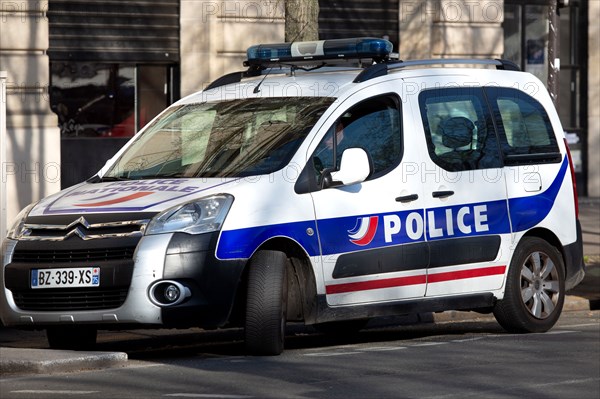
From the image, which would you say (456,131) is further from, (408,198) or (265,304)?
(265,304)

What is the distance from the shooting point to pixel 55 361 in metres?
9.44

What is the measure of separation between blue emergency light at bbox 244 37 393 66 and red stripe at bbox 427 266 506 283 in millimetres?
1667

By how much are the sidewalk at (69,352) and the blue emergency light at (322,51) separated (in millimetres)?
2717

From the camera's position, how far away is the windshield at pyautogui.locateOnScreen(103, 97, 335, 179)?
33.9 feet

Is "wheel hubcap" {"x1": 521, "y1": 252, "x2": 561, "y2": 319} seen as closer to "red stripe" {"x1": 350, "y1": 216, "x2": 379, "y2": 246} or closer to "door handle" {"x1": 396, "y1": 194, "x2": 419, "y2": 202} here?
"door handle" {"x1": 396, "y1": 194, "x2": 419, "y2": 202}

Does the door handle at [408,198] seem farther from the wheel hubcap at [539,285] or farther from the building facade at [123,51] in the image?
the building facade at [123,51]

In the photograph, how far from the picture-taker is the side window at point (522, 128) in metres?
11.6

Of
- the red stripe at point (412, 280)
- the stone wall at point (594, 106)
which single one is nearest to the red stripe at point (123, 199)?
the red stripe at point (412, 280)

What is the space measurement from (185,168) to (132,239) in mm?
995

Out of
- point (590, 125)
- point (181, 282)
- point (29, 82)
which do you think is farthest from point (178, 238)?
point (590, 125)

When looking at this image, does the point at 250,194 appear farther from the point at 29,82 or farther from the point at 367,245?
the point at 29,82

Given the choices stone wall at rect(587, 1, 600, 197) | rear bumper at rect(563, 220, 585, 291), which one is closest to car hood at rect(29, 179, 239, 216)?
rear bumper at rect(563, 220, 585, 291)

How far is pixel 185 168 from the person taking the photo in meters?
10.5

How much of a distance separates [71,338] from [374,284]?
6.85ft
